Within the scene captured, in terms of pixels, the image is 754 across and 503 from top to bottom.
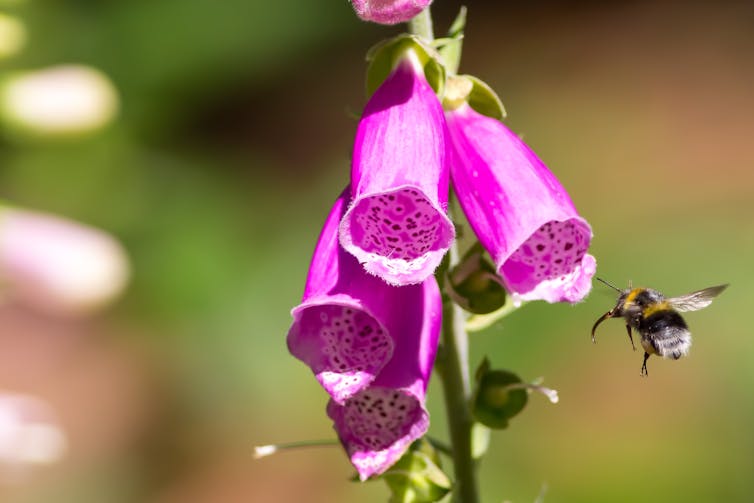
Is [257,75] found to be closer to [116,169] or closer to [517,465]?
[116,169]

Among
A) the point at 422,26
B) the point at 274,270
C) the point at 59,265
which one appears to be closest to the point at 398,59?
the point at 422,26

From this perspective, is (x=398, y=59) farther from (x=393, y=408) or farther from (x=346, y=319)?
(x=393, y=408)

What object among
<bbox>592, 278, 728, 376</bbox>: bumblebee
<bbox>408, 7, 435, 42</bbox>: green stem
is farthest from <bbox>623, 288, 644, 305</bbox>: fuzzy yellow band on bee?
<bbox>408, 7, 435, 42</bbox>: green stem

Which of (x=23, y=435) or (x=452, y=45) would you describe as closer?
(x=452, y=45)

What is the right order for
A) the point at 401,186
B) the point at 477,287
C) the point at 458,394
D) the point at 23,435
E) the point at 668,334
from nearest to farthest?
the point at 401,186 < the point at 477,287 < the point at 458,394 < the point at 668,334 < the point at 23,435

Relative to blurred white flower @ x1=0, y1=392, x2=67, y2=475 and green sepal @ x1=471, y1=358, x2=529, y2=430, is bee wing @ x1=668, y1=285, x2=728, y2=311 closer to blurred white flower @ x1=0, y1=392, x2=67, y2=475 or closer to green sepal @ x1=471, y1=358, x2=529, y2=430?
green sepal @ x1=471, y1=358, x2=529, y2=430

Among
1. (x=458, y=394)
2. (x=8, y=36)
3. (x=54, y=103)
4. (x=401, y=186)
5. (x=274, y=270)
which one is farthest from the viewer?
(x=274, y=270)

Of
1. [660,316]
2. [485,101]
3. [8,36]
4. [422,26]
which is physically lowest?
[660,316]
